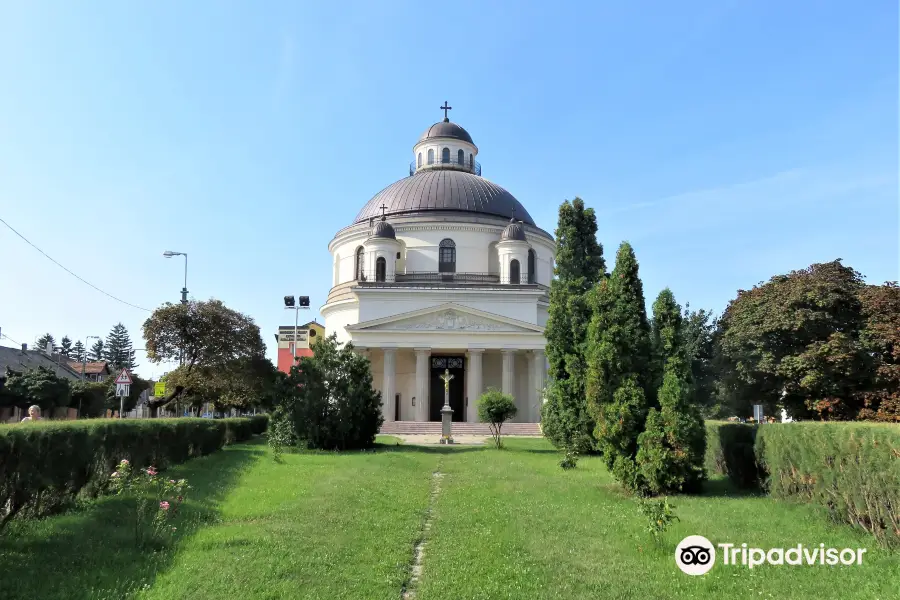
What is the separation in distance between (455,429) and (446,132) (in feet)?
91.7

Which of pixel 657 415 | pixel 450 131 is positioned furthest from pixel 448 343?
pixel 657 415

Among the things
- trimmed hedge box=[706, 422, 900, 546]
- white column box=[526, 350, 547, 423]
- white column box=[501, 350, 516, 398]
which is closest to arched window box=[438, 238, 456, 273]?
white column box=[501, 350, 516, 398]

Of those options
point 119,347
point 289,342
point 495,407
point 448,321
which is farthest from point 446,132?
point 119,347

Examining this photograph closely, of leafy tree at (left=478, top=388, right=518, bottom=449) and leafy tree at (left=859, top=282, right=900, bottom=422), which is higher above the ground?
leafy tree at (left=859, top=282, right=900, bottom=422)

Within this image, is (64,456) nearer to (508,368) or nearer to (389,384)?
(389,384)

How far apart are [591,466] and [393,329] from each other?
24651mm

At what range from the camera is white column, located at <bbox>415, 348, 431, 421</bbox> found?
4241 centimetres

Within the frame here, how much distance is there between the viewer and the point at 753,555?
8406mm

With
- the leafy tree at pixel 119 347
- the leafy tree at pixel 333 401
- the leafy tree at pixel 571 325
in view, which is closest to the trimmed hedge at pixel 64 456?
the leafy tree at pixel 333 401

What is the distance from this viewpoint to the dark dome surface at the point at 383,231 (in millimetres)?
47125

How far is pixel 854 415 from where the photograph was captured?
2803 centimetres

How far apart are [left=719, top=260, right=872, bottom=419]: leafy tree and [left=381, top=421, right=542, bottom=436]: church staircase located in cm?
1192

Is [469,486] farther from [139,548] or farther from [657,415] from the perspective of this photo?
[139,548]

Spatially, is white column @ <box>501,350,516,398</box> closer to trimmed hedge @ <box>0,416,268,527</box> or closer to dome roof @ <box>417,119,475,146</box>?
dome roof @ <box>417,119,475,146</box>
